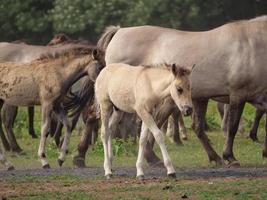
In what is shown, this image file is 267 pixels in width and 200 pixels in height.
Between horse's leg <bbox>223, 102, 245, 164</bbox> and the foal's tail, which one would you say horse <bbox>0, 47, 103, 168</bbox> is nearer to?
the foal's tail

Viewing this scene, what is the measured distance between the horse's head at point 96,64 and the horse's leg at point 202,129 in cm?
196

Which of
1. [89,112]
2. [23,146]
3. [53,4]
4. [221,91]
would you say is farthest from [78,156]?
[53,4]

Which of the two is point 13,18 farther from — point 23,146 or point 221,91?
point 221,91

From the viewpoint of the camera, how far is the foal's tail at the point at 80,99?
696 inches

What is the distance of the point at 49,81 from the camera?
16.8 m

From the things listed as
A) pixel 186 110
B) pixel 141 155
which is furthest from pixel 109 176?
pixel 186 110

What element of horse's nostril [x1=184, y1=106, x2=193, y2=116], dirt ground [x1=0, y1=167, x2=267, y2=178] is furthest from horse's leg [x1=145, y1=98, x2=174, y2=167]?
horse's nostril [x1=184, y1=106, x2=193, y2=116]

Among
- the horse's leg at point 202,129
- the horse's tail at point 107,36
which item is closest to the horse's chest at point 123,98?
the horse's leg at point 202,129

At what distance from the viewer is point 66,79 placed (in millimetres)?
16844

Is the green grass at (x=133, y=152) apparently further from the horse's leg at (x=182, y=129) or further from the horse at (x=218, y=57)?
the horse at (x=218, y=57)

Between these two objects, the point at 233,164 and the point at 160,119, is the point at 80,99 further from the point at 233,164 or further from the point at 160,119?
the point at 233,164

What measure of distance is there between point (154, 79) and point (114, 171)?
1.88 meters

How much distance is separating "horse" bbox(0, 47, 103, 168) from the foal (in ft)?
5.28

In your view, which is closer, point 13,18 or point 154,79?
point 154,79
